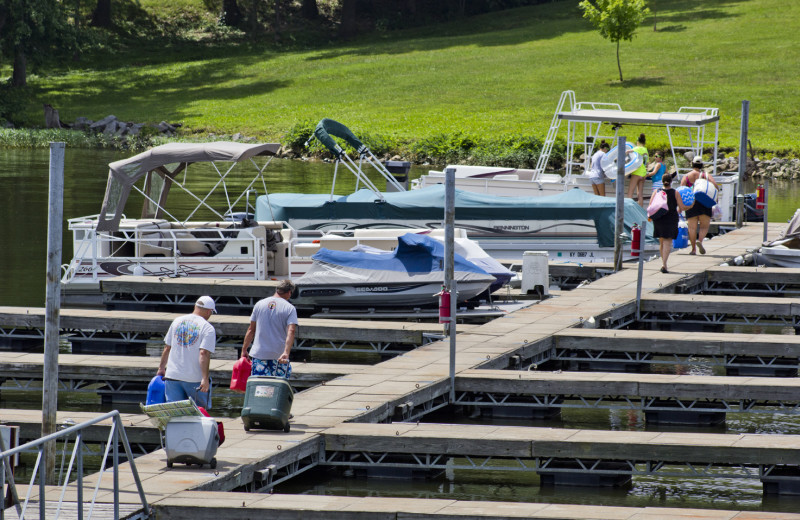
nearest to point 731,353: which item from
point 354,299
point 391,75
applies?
point 354,299

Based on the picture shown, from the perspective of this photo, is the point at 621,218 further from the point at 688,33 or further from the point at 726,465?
the point at 688,33

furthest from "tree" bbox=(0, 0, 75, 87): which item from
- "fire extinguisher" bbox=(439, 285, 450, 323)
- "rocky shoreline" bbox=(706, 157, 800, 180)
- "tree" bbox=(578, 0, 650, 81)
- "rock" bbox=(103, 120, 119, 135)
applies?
"fire extinguisher" bbox=(439, 285, 450, 323)

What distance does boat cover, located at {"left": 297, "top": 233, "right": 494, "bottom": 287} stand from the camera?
19.8 m

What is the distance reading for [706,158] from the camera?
1999 inches

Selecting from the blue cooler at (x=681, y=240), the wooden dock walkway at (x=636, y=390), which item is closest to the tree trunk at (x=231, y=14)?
the blue cooler at (x=681, y=240)

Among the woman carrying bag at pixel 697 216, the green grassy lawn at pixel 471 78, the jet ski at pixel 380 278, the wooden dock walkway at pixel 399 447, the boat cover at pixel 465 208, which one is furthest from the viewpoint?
the green grassy lawn at pixel 471 78

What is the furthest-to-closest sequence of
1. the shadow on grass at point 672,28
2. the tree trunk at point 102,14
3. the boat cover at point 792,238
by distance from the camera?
the tree trunk at point 102,14, the shadow on grass at point 672,28, the boat cover at point 792,238

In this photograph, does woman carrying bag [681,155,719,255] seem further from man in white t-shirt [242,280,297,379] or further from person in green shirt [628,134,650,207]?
man in white t-shirt [242,280,297,379]

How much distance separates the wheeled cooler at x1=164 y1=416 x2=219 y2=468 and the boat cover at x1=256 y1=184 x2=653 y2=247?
47.2 ft

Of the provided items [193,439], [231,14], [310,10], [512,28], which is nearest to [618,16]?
[512,28]

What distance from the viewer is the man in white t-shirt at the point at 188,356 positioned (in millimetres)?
12086

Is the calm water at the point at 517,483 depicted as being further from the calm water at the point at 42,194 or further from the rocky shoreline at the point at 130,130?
the rocky shoreline at the point at 130,130

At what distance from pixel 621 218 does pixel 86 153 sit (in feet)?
137

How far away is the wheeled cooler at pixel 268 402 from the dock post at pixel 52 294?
6.86 ft
